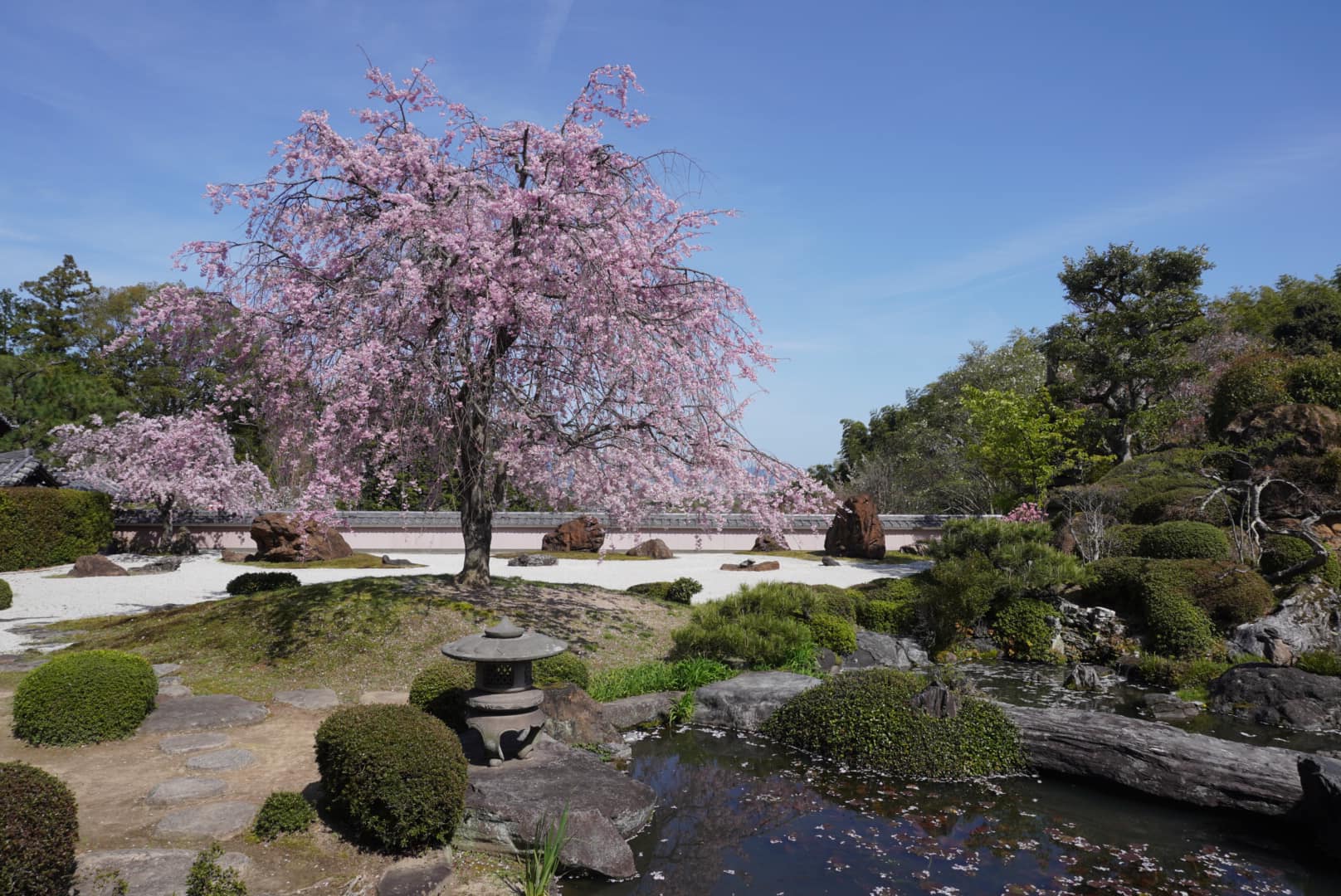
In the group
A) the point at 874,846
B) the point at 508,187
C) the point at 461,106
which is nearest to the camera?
the point at 874,846

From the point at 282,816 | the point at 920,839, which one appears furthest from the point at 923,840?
the point at 282,816

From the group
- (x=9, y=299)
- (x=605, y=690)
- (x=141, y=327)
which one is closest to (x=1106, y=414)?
(x=605, y=690)

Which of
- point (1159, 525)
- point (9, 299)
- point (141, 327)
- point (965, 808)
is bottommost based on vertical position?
point (965, 808)

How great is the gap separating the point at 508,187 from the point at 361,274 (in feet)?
9.40

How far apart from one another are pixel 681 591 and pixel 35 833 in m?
15.9

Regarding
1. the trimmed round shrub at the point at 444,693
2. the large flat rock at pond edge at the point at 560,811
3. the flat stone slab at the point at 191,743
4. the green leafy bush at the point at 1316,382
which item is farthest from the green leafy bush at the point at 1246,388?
the flat stone slab at the point at 191,743

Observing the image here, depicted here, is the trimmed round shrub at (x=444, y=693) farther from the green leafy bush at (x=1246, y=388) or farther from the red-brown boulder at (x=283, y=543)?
the green leafy bush at (x=1246, y=388)

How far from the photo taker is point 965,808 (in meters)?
9.20

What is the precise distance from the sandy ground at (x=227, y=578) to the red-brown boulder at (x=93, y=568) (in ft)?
1.75

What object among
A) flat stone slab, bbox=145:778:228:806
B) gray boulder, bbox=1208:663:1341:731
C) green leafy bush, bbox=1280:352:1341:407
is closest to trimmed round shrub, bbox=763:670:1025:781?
gray boulder, bbox=1208:663:1341:731

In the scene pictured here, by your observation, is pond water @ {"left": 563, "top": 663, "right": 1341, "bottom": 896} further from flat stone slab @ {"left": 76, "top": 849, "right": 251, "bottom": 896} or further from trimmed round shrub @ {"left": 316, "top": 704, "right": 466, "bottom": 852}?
flat stone slab @ {"left": 76, "top": 849, "right": 251, "bottom": 896}

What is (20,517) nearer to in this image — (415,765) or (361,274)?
(361,274)

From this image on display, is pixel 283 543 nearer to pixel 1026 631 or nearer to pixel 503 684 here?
pixel 503 684

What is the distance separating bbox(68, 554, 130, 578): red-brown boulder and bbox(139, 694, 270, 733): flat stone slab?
18757 millimetres
